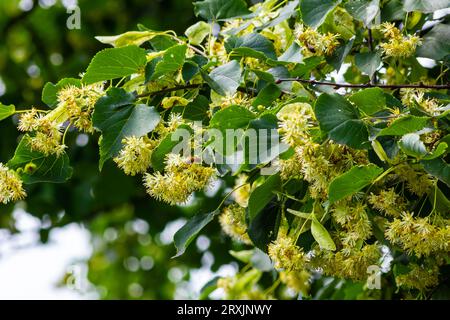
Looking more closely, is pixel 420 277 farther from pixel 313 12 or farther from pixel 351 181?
pixel 313 12

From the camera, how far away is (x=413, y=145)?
3.77 feet

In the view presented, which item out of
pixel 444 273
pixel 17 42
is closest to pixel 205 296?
pixel 444 273

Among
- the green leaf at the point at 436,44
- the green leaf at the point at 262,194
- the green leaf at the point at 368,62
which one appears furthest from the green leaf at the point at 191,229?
the green leaf at the point at 436,44

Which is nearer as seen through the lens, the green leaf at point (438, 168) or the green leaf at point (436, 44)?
the green leaf at point (438, 168)

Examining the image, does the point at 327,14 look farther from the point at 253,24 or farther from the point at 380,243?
the point at 380,243

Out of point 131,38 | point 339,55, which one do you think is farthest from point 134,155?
point 339,55

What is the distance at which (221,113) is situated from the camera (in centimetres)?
124

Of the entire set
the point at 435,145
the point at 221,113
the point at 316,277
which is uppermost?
the point at 221,113

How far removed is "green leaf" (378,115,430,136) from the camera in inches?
45.5

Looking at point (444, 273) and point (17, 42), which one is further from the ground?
point (444, 273)

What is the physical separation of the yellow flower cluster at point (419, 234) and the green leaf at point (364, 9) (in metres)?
0.42

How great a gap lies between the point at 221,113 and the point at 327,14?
350 millimetres

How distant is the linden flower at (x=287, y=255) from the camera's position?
1287 millimetres

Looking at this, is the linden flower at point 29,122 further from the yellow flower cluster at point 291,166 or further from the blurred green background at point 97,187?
the blurred green background at point 97,187
